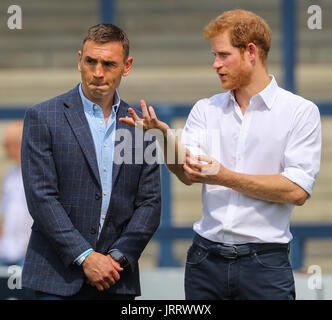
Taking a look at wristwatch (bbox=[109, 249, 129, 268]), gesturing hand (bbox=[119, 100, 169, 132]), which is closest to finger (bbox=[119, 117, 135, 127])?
gesturing hand (bbox=[119, 100, 169, 132])

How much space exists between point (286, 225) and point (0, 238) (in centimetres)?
301

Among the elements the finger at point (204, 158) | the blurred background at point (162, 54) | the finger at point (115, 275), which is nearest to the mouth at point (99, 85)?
the finger at point (204, 158)

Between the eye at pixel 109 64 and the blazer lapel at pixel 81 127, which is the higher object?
the eye at pixel 109 64

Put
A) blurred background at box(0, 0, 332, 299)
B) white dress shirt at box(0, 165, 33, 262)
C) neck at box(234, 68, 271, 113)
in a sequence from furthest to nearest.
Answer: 1. blurred background at box(0, 0, 332, 299)
2. white dress shirt at box(0, 165, 33, 262)
3. neck at box(234, 68, 271, 113)

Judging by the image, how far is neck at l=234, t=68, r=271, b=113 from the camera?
301 cm

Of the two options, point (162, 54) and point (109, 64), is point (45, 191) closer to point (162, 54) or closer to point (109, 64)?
point (109, 64)

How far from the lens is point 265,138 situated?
2.91 metres

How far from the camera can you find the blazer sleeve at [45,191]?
284cm

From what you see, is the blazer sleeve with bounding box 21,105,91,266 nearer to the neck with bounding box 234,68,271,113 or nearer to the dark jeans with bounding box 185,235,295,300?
the dark jeans with bounding box 185,235,295,300

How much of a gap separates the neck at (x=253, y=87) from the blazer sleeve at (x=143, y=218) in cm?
43

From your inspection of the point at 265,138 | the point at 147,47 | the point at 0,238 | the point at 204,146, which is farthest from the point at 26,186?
the point at 147,47

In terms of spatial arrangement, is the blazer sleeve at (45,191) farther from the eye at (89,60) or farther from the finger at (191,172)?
the finger at (191,172)

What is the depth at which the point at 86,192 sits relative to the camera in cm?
289

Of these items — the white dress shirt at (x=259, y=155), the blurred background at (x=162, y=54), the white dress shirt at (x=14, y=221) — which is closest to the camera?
the white dress shirt at (x=259, y=155)
